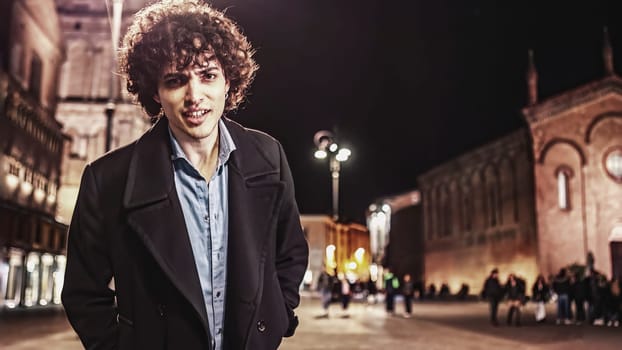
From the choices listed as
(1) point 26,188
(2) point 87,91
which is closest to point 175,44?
(1) point 26,188

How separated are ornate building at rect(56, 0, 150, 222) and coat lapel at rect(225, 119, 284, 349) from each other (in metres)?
43.7

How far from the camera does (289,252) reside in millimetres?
2594

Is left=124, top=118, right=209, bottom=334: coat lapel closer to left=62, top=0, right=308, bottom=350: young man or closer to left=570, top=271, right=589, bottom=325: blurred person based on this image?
left=62, top=0, right=308, bottom=350: young man

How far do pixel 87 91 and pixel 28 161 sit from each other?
1520cm

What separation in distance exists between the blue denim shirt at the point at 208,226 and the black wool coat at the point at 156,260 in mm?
34

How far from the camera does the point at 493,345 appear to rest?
14.6 meters

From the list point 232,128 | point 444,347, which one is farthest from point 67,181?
point 232,128

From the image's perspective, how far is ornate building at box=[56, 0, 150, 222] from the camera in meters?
45.4

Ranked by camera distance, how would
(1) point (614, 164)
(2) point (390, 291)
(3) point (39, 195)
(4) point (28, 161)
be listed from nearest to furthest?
(2) point (390, 291), (4) point (28, 161), (3) point (39, 195), (1) point (614, 164)

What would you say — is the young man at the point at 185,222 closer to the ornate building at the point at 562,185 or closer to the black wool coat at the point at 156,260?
the black wool coat at the point at 156,260

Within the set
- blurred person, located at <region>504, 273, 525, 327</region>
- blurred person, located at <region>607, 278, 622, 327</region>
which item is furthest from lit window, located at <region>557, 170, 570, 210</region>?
blurred person, located at <region>504, 273, 525, 327</region>

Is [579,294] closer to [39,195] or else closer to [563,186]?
[563,186]

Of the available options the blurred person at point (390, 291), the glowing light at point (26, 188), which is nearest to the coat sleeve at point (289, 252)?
the blurred person at point (390, 291)

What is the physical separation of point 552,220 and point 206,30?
44.2 meters
